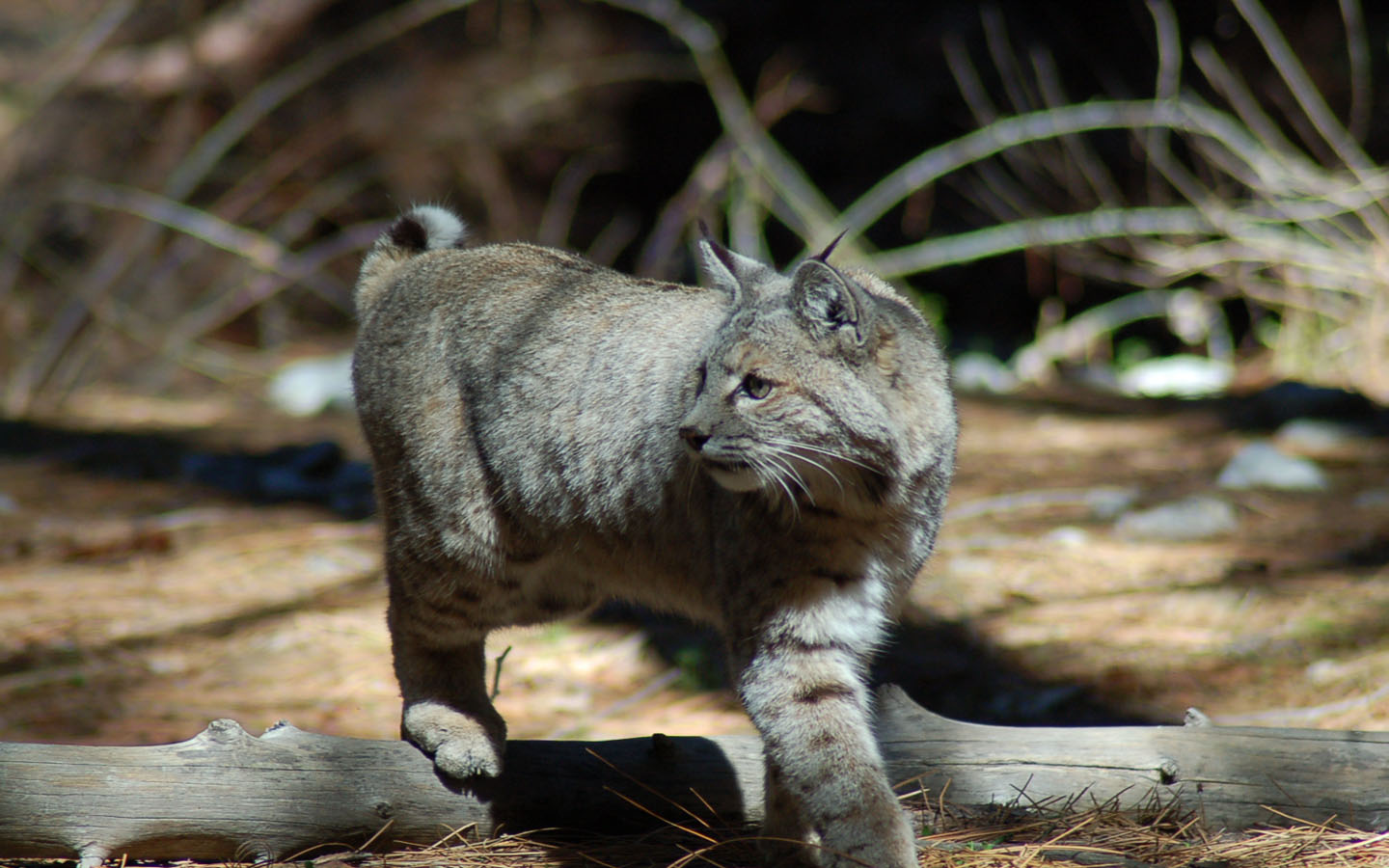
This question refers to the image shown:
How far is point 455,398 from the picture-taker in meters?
3.23

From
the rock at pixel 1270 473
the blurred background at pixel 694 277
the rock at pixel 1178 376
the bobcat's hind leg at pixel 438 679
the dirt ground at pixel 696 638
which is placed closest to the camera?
the bobcat's hind leg at pixel 438 679

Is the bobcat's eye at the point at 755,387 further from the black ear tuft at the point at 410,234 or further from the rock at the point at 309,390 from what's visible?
the rock at the point at 309,390

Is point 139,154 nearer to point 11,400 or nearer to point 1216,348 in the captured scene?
point 11,400

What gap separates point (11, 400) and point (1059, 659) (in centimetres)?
633

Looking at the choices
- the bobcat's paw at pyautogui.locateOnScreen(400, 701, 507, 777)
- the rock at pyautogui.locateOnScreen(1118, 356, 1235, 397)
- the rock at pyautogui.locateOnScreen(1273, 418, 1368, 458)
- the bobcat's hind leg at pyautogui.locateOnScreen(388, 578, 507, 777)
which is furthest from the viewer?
the rock at pyautogui.locateOnScreen(1118, 356, 1235, 397)

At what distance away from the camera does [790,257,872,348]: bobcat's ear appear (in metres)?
2.66

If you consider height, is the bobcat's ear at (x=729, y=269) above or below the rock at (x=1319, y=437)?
below

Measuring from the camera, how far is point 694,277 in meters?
10.5

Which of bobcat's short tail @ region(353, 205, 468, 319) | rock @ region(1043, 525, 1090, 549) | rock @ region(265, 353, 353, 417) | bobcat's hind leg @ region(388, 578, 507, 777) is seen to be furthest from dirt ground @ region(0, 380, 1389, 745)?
rock @ region(265, 353, 353, 417)

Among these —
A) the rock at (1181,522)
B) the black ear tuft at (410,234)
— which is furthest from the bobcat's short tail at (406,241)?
the rock at (1181,522)

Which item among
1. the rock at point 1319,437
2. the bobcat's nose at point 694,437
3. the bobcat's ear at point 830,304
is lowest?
the bobcat's nose at point 694,437

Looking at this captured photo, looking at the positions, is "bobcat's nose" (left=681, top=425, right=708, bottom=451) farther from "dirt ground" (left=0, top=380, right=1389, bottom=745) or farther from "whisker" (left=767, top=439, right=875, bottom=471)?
"dirt ground" (left=0, top=380, right=1389, bottom=745)

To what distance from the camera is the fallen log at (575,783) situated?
259cm

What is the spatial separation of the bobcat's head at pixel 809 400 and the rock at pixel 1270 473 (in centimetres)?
329
